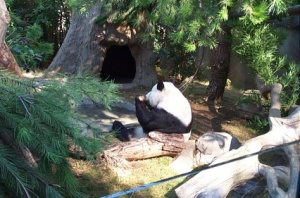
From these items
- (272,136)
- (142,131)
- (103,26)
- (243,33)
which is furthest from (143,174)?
(103,26)

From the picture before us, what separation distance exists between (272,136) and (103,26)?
5025mm

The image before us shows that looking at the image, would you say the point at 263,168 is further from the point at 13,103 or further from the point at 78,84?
the point at 13,103

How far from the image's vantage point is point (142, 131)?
5062 mm

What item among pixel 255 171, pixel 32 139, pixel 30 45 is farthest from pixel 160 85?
pixel 32 139

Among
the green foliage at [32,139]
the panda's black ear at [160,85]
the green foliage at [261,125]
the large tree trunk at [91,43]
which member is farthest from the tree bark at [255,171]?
the large tree trunk at [91,43]

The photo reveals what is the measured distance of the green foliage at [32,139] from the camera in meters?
2.06

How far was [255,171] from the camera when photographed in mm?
2938

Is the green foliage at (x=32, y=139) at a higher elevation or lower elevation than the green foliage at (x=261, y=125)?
higher

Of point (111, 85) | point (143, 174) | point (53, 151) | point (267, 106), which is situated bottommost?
point (143, 174)

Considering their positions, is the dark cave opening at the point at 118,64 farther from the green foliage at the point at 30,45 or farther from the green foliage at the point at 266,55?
the green foliage at the point at 30,45

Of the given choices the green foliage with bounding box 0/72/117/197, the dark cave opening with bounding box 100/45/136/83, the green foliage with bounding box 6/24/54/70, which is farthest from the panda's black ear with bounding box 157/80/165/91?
the dark cave opening with bounding box 100/45/136/83

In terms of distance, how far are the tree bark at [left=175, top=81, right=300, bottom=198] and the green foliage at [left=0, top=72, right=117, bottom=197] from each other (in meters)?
0.73

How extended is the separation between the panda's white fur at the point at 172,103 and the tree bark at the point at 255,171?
0.97 m

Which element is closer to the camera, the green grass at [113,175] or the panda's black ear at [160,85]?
the green grass at [113,175]
